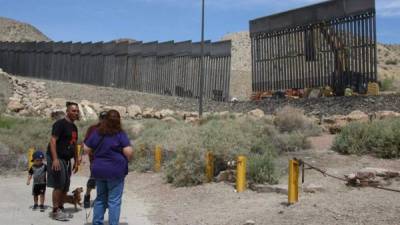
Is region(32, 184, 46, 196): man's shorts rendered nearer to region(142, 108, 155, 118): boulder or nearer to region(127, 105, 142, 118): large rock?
region(142, 108, 155, 118): boulder

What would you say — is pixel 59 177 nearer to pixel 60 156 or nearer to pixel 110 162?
pixel 60 156

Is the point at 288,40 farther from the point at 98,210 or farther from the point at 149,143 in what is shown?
the point at 98,210

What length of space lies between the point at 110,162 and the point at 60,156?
1776mm

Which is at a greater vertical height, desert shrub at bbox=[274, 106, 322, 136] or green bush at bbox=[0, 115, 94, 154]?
desert shrub at bbox=[274, 106, 322, 136]

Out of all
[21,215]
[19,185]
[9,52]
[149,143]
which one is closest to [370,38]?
[149,143]

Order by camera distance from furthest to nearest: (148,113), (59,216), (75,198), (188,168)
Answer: (148,113) → (188,168) → (75,198) → (59,216)

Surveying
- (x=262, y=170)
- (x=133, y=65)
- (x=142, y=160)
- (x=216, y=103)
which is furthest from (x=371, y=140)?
(x=133, y=65)

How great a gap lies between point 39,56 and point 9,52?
512 centimetres

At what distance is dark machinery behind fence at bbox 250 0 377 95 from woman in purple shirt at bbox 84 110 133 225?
18.5 metres

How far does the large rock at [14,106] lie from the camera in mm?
34438

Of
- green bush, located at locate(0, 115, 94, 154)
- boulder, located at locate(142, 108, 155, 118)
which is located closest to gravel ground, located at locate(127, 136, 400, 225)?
green bush, located at locate(0, 115, 94, 154)

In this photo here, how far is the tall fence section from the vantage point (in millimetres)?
34719

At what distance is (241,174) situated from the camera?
36.7 ft

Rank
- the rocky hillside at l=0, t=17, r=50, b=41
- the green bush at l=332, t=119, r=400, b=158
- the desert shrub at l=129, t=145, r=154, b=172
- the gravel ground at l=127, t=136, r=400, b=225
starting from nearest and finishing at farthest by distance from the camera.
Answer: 1. the gravel ground at l=127, t=136, r=400, b=225
2. the green bush at l=332, t=119, r=400, b=158
3. the desert shrub at l=129, t=145, r=154, b=172
4. the rocky hillside at l=0, t=17, r=50, b=41
